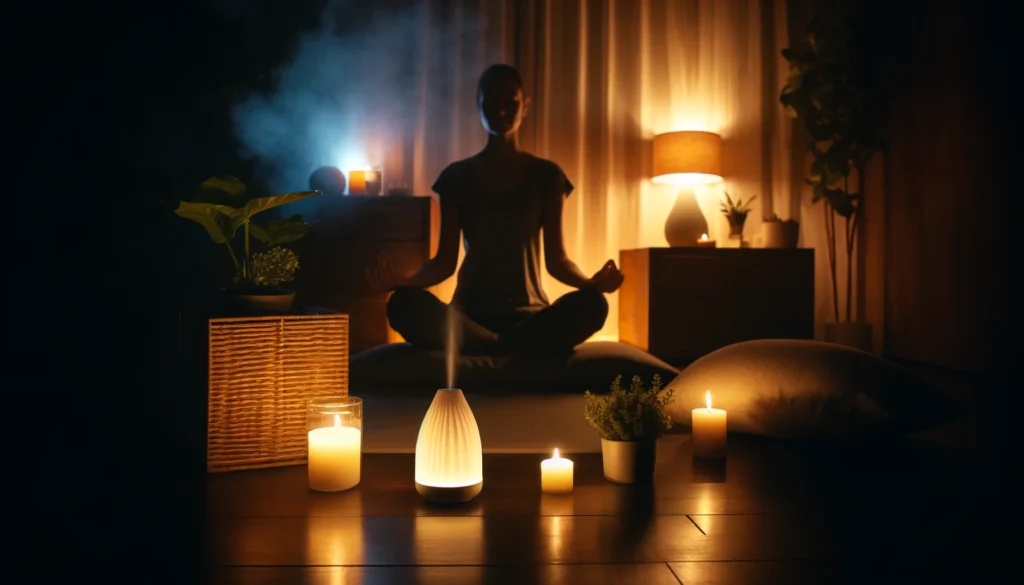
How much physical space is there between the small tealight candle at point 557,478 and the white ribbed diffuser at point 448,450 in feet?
0.38

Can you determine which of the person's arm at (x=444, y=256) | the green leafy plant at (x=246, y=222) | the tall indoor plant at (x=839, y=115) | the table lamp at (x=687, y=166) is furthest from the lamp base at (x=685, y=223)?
the green leafy plant at (x=246, y=222)

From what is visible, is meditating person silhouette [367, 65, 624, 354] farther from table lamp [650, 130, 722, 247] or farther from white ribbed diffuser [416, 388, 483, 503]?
white ribbed diffuser [416, 388, 483, 503]

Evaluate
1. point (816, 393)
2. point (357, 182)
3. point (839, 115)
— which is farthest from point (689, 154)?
point (816, 393)

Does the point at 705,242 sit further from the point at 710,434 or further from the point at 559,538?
the point at 559,538

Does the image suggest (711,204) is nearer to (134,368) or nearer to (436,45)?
(436,45)

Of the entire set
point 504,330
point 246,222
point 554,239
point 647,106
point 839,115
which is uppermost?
point 647,106

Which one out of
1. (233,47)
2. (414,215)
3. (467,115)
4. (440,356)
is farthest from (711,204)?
(233,47)

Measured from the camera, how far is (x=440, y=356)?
221 cm

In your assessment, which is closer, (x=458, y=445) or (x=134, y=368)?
(x=458, y=445)

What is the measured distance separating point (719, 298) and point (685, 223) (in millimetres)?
409

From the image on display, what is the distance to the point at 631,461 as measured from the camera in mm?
1124

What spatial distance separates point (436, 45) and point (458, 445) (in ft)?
8.99

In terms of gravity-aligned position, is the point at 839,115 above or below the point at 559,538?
above

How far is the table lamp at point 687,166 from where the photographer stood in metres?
3.13
